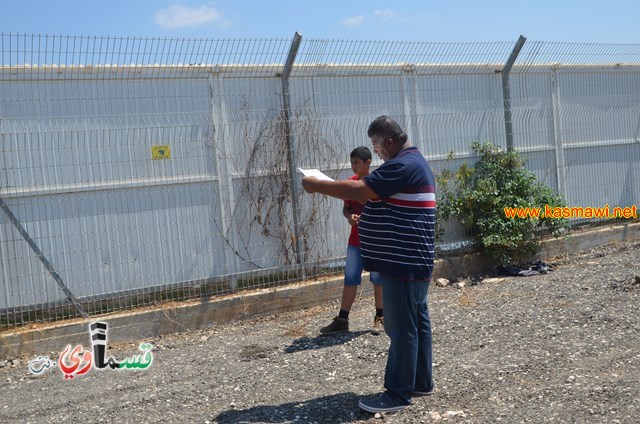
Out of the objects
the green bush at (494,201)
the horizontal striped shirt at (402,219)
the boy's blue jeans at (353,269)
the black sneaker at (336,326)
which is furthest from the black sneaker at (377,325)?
the green bush at (494,201)

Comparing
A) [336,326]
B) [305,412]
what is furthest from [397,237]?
[336,326]

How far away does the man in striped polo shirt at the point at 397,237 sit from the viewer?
16.6 ft

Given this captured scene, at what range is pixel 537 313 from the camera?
7.56 m

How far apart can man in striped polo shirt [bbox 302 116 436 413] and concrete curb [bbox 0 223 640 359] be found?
317 cm

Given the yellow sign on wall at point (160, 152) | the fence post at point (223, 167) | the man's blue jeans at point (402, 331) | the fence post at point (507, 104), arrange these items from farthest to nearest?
1. the fence post at point (507, 104)
2. the fence post at point (223, 167)
3. the yellow sign on wall at point (160, 152)
4. the man's blue jeans at point (402, 331)

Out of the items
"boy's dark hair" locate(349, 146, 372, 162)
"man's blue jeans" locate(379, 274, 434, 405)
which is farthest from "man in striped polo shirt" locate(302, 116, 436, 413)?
"boy's dark hair" locate(349, 146, 372, 162)

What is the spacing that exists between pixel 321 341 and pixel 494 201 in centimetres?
372

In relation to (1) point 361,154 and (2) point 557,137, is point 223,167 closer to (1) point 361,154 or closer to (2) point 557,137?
(1) point 361,154

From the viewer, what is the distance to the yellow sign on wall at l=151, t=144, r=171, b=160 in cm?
797

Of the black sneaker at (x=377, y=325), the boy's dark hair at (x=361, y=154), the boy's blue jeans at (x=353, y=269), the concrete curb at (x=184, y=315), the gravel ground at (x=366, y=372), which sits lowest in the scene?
the gravel ground at (x=366, y=372)

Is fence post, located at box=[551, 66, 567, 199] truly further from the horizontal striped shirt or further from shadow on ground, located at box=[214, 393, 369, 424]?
shadow on ground, located at box=[214, 393, 369, 424]

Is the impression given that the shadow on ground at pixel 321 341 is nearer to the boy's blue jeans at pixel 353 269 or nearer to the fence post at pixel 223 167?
the boy's blue jeans at pixel 353 269

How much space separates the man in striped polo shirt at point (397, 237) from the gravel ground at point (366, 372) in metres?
0.23

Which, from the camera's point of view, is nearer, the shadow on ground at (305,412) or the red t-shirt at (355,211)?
the shadow on ground at (305,412)
